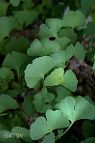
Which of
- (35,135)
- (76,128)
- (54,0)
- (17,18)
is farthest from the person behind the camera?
(54,0)

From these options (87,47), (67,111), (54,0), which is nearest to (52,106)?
(67,111)

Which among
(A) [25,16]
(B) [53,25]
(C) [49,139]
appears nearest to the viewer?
(C) [49,139]

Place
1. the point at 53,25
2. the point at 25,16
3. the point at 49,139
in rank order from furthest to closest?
the point at 25,16 → the point at 53,25 → the point at 49,139

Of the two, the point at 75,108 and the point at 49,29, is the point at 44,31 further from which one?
the point at 75,108

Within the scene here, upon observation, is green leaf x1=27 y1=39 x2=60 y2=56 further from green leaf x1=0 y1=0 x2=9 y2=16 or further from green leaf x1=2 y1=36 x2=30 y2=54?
green leaf x1=0 y1=0 x2=9 y2=16

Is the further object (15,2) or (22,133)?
(15,2)

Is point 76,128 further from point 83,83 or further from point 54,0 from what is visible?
point 54,0

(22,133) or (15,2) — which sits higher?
(15,2)

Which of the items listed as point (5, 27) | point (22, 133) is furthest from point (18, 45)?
point (22, 133)
